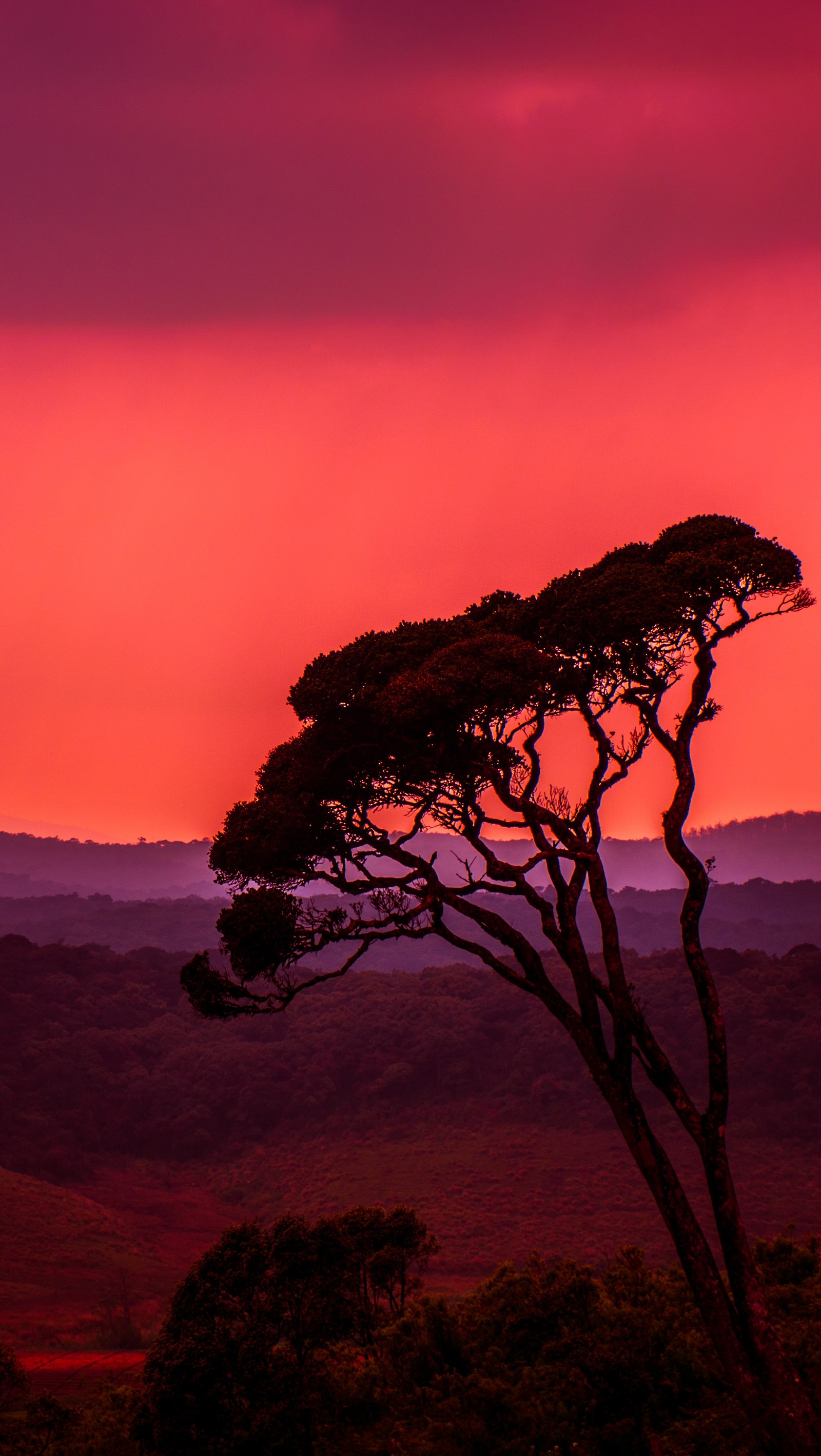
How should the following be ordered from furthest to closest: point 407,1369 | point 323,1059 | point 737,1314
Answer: point 323,1059 < point 407,1369 < point 737,1314

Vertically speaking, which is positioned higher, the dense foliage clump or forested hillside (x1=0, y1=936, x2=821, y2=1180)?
the dense foliage clump

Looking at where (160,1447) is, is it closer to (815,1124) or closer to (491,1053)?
(815,1124)

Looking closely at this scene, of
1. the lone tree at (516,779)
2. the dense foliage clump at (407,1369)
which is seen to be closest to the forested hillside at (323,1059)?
the dense foliage clump at (407,1369)

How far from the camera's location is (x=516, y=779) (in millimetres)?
17672

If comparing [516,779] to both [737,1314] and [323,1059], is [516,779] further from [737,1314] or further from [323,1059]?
[323,1059]

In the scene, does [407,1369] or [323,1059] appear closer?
[407,1369]

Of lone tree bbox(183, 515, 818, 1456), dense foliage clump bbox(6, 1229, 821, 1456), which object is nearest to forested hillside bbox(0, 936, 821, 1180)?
dense foliage clump bbox(6, 1229, 821, 1456)

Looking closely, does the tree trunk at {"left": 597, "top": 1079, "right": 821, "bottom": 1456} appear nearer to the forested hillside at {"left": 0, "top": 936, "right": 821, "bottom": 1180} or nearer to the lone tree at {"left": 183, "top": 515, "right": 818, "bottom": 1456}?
the lone tree at {"left": 183, "top": 515, "right": 818, "bottom": 1456}

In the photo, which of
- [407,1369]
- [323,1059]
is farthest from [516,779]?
[323,1059]

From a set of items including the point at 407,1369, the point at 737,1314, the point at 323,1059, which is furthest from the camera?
the point at 323,1059

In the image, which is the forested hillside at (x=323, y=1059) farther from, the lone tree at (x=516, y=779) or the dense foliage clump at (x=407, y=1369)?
the lone tree at (x=516, y=779)

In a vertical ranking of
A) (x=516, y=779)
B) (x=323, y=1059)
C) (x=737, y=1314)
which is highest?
(x=516, y=779)

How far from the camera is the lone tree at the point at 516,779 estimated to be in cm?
1619

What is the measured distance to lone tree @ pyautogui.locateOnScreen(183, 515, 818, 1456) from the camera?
16.2 metres
